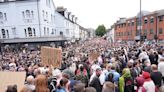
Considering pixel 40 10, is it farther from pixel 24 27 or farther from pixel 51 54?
pixel 51 54

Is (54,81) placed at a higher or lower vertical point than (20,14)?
lower

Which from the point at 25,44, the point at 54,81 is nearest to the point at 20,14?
the point at 25,44

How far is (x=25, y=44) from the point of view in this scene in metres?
36.5

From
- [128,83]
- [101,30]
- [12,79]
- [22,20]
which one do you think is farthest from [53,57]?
[101,30]

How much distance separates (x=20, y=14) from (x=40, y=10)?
11.5 ft

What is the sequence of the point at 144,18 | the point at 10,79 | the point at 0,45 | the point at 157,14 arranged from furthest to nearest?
the point at 144,18 < the point at 157,14 < the point at 0,45 < the point at 10,79

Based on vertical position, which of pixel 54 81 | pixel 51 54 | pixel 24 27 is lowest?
pixel 54 81

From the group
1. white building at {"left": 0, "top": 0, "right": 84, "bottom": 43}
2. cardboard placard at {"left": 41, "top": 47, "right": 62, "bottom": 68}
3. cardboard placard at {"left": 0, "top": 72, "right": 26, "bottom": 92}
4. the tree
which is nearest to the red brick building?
white building at {"left": 0, "top": 0, "right": 84, "bottom": 43}


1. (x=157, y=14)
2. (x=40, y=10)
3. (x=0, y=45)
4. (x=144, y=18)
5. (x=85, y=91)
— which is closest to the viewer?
(x=85, y=91)

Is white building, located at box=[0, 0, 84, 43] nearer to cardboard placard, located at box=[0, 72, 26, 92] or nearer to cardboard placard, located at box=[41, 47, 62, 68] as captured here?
cardboard placard, located at box=[41, 47, 62, 68]

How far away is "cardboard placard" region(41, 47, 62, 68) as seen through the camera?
30.2 feet

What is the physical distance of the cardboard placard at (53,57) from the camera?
921 cm

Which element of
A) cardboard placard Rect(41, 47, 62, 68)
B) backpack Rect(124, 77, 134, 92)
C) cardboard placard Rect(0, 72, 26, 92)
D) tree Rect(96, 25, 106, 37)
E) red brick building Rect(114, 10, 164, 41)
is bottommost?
backpack Rect(124, 77, 134, 92)

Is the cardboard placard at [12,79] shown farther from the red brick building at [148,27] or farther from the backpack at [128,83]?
the red brick building at [148,27]
